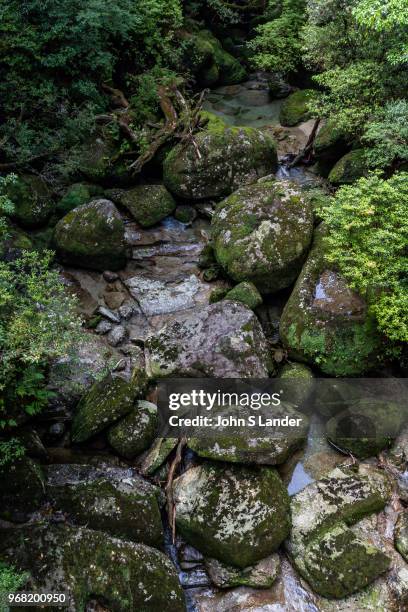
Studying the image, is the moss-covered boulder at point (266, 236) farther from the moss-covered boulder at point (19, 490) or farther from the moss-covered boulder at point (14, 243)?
the moss-covered boulder at point (19, 490)

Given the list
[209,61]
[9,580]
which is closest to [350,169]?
[209,61]

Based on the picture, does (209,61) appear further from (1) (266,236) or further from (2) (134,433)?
(2) (134,433)

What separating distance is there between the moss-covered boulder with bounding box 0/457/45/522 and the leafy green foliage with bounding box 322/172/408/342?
5767mm

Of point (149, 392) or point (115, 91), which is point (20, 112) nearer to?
point (115, 91)

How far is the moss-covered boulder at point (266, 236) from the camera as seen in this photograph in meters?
9.28

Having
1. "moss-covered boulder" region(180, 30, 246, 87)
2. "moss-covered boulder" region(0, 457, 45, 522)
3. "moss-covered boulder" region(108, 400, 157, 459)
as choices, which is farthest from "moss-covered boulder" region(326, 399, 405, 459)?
"moss-covered boulder" region(180, 30, 246, 87)

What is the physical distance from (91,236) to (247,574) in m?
7.12

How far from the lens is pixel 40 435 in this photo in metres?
7.54

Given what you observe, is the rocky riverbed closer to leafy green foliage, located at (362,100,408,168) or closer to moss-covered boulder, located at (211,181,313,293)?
moss-covered boulder, located at (211,181,313,293)

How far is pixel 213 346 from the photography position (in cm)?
821

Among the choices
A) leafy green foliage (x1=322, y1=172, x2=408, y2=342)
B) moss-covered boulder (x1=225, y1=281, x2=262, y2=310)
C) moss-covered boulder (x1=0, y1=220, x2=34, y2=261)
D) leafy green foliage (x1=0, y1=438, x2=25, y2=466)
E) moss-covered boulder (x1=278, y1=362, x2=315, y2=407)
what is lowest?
leafy green foliage (x1=0, y1=438, x2=25, y2=466)

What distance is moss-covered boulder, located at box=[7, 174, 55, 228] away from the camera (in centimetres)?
1040

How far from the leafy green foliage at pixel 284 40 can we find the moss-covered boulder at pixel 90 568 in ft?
46.7

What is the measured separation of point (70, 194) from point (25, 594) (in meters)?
8.41
